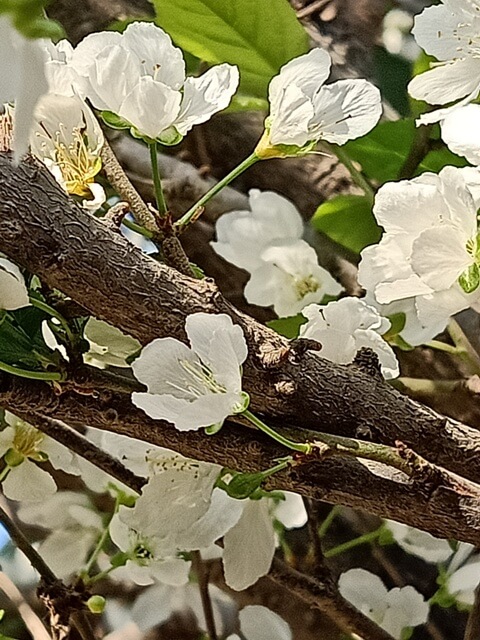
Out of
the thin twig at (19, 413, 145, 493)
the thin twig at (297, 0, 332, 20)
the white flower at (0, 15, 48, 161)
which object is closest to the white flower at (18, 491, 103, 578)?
the thin twig at (19, 413, 145, 493)

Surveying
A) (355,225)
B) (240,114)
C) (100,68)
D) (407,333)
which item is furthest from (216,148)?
(100,68)

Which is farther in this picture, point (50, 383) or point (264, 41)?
point (264, 41)


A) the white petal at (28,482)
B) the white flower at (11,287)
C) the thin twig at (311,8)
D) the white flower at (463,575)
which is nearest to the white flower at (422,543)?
the white flower at (463,575)

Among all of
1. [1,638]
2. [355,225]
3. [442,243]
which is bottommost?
[1,638]

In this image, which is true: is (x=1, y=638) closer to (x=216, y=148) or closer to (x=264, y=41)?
(x=264, y=41)

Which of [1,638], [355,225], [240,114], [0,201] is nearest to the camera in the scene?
[0,201]
